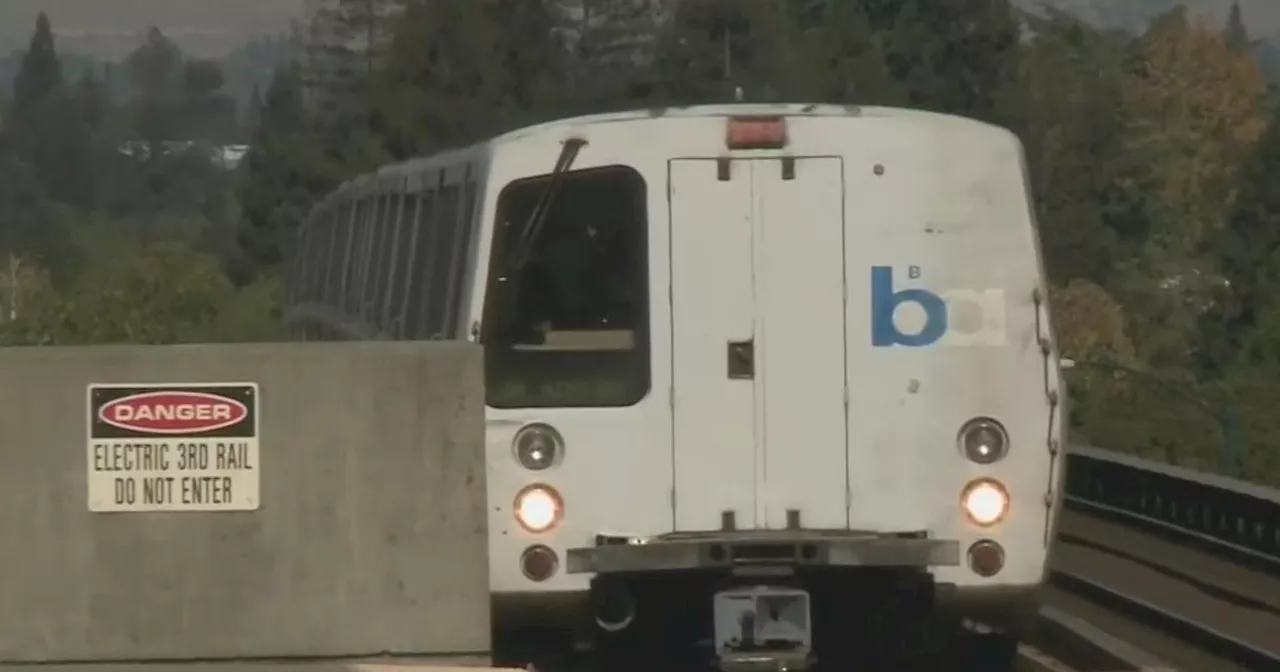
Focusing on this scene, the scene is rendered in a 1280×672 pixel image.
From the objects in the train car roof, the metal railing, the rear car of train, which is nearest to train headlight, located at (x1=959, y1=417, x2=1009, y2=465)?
the rear car of train

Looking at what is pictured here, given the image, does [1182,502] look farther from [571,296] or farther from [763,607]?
[571,296]

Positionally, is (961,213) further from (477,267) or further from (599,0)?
(599,0)

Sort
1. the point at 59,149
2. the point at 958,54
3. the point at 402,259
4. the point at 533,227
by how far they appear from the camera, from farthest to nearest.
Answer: the point at 59,149 → the point at 958,54 → the point at 402,259 → the point at 533,227

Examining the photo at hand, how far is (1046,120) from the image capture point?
115 metres

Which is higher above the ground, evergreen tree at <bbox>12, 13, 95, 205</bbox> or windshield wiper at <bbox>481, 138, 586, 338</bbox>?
evergreen tree at <bbox>12, 13, 95, 205</bbox>

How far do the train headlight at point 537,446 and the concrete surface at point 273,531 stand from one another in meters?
1.00

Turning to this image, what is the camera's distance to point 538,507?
986cm

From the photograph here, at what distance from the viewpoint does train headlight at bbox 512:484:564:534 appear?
9844 millimetres

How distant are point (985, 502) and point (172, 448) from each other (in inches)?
127

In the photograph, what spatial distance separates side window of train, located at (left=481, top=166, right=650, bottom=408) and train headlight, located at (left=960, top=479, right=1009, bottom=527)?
1.35 metres

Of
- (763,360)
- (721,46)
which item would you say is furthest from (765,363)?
(721,46)

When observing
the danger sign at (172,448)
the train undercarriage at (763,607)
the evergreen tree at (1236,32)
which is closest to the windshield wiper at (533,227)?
the train undercarriage at (763,607)

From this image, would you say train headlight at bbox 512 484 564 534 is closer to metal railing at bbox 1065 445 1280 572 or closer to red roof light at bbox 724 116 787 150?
red roof light at bbox 724 116 787 150

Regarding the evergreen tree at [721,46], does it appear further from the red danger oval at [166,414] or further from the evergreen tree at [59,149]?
the red danger oval at [166,414]
